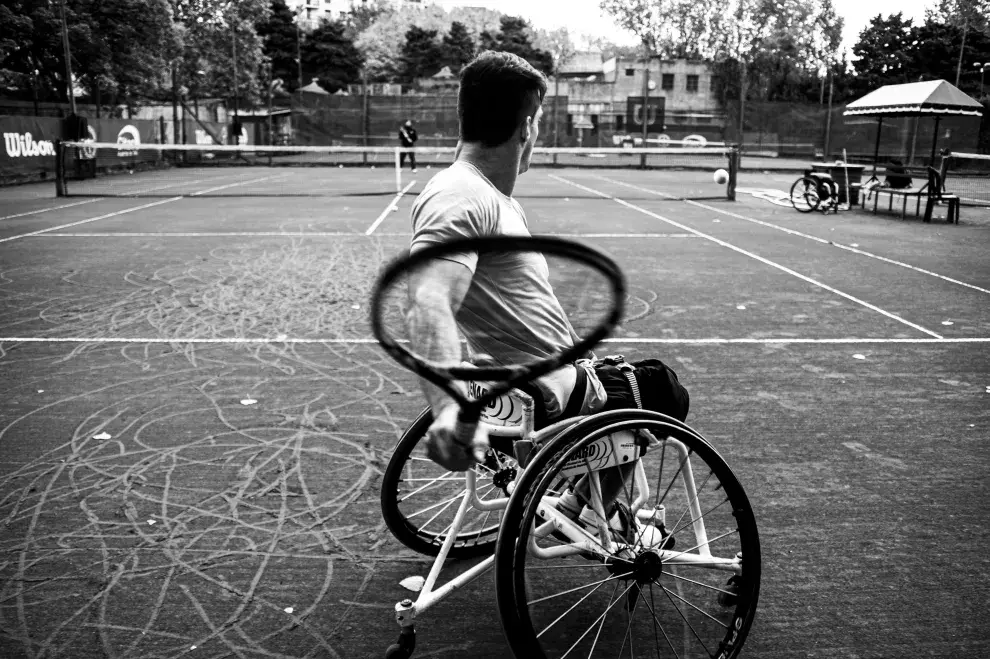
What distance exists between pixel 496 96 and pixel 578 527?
1328mm

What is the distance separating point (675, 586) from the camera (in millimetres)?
3104

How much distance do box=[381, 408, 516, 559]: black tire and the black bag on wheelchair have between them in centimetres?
40

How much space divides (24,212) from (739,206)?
560 inches

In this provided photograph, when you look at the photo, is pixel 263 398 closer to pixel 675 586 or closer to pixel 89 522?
pixel 89 522

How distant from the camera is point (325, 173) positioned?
30000 mm

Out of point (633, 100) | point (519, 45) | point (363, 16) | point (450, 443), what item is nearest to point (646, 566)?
point (450, 443)

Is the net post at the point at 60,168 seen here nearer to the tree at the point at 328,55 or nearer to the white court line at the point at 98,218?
the white court line at the point at 98,218

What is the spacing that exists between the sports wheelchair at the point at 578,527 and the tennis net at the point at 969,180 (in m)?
18.1

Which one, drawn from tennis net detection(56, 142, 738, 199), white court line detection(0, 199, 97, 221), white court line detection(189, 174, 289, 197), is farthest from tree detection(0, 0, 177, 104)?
white court line detection(0, 199, 97, 221)

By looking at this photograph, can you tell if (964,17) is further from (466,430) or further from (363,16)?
(363,16)

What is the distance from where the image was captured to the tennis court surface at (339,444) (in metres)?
2.88

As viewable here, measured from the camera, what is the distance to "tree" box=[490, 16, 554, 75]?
3628 inches

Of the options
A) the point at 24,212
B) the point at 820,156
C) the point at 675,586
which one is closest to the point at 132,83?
the point at 24,212

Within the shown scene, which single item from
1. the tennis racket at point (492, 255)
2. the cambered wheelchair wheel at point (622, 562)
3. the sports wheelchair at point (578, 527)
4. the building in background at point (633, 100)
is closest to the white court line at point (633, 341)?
the sports wheelchair at point (578, 527)
